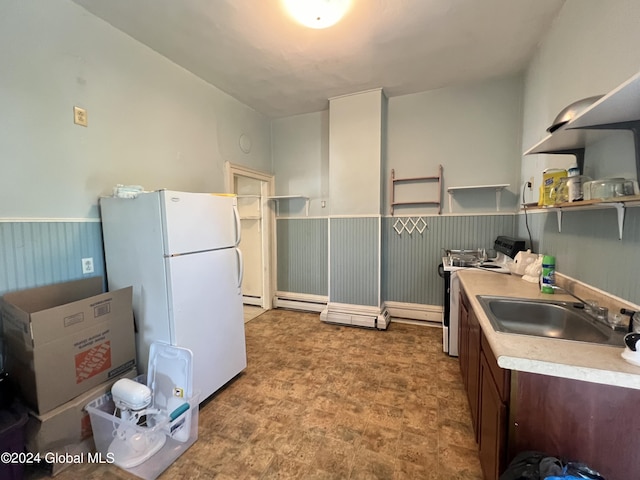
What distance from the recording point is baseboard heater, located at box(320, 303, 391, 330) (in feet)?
11.2

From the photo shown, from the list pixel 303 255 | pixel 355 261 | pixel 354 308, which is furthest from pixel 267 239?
pixel 354 308

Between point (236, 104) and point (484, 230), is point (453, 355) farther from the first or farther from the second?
point (236, 104)

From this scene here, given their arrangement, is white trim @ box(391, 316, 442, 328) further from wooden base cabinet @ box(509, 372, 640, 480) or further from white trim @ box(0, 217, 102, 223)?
white trim @ box(0, 217, 102, 223)

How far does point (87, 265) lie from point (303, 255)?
2.65 metres

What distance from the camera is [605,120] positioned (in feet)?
3.59

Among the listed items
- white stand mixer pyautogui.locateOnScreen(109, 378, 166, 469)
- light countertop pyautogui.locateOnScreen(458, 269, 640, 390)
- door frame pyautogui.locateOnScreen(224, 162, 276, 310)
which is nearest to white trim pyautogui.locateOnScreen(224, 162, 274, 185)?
door frame pyautogui.locateOnScreen(224, 162, 276, 310)

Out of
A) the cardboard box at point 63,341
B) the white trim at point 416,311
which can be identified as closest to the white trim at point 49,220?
the cardboard box at point 63,341

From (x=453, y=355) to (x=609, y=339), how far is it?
1773mm

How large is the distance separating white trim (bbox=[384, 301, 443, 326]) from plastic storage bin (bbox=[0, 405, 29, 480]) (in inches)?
132

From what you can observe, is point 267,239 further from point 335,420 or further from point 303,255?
point 335,420

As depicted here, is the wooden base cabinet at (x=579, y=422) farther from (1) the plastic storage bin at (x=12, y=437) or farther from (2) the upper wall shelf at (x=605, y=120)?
(1) the plastic storage bin at (x=12, y=437)

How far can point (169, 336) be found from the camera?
6.03 feet

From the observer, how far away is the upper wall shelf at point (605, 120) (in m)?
0.85

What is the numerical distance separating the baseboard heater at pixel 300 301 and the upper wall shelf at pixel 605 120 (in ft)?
10.4
